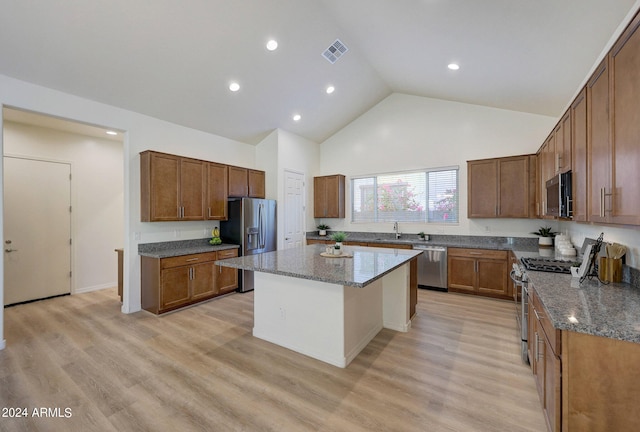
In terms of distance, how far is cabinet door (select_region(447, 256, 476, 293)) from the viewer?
15.6 feet

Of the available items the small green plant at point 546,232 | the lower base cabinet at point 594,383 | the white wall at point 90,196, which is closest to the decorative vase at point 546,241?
the small green plant at point 546,232

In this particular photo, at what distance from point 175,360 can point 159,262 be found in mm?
1638

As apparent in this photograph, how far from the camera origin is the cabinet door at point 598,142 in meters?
1.76

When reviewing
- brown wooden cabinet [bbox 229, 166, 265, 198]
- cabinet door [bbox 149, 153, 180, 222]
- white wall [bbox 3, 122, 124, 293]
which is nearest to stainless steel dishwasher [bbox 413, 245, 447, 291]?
brown wooden cabinet [bbox 229, 166, 265, 198]

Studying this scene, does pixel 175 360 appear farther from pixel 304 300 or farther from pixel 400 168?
pixel 400 168

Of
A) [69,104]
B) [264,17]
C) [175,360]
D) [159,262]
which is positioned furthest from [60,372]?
[264,17]

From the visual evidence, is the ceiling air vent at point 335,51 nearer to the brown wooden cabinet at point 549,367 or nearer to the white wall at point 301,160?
the white wall at point 301,160

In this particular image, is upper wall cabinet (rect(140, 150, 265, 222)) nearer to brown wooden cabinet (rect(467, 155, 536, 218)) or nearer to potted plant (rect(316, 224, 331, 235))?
potted plant (rect(316, 224, 331, 235))

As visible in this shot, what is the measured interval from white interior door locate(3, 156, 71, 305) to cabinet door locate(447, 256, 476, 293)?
6.82 m

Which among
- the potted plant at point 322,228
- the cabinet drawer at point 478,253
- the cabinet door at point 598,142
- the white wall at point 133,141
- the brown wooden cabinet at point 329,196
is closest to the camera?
the cabinet door at point 598,142

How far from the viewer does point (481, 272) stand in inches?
184

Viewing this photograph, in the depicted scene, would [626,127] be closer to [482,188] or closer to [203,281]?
[482,188]

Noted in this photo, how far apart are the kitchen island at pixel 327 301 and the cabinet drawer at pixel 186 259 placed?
5.33ft

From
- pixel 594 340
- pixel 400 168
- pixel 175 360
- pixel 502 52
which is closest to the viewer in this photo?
pixel 594 340
